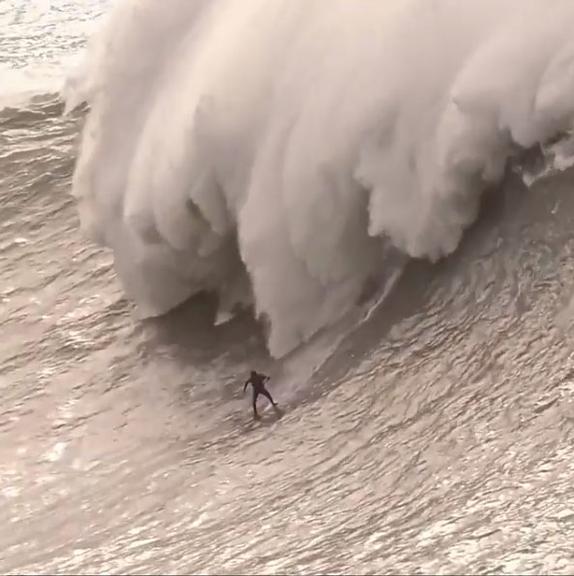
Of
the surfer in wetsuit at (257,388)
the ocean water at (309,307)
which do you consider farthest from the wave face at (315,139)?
the surfer in wetsuit at (257,388)

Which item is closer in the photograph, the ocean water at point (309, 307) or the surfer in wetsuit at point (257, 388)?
the ocean water at point (309, 307)

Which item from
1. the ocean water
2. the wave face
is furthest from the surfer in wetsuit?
the wave face

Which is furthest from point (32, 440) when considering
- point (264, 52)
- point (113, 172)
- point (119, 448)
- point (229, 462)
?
point (264, 52)

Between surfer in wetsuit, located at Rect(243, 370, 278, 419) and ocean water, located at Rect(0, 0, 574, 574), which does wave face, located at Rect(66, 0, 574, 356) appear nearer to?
ocean water, located at Rect(0, 0, 574, 574)

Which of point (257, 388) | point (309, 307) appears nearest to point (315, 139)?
point (309, 307)

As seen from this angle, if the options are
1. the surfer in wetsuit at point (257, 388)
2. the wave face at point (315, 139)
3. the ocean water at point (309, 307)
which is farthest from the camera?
the wave face at point (315, 139)

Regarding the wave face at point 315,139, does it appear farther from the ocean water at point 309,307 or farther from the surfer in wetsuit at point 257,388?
the surfer in wetsuit at point 257,388

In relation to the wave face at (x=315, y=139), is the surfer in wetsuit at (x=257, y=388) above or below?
below

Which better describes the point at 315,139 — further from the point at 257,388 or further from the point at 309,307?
the point at 257,388

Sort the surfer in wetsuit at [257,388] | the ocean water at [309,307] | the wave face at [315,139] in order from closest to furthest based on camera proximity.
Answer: the ocean water at [309,307], the surfer in wetsuit at [257,388], the wave face at [315,139]
